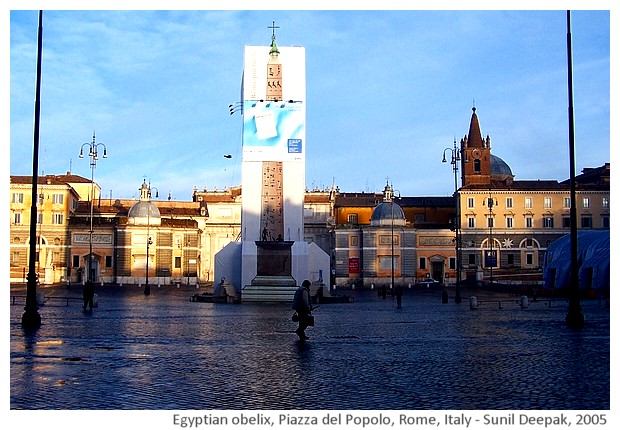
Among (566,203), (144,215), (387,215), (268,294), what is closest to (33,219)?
(268,294)

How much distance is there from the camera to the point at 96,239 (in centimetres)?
8369

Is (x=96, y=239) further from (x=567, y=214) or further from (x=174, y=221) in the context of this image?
(x=567, y=214)

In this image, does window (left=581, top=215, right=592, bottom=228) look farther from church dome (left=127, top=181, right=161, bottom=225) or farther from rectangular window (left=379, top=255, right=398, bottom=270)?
church dome (left=127, top=181, right=161, bottom=225)

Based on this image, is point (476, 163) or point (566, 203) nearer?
point (566, 203)

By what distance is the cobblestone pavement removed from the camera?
33.0 ft

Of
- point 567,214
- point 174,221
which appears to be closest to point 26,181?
point 174,221

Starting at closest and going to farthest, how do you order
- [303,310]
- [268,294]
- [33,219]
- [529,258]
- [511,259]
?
1. [303,310]
2. [33,219]
3. [268,294]
4. [511,259]
5. [529,258]

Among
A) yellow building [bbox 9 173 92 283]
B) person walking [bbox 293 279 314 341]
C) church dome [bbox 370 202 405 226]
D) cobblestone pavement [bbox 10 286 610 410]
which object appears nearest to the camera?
cobblestone pavement [bbox 10 286 610 410]

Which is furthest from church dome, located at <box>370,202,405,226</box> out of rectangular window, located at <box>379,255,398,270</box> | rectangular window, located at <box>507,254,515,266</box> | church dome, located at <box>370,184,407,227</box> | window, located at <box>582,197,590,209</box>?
window, located at <box>582,197,590,209</box>

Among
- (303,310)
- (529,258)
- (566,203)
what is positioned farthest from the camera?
(566,203)

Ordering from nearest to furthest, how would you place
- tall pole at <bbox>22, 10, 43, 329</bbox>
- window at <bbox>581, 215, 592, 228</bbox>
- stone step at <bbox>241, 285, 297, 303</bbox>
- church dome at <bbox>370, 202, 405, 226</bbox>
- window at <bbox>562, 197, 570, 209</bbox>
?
tall pole at <bbox>22, 10, 43, 329</bbox> < stone step at <bbox>241, 285, 297, 303</bbox> < window at <bbox>581, 215, 592, 228</bbox> < window at <bbox>562, 197, 570, 209</bbox> < church dome at <bbox>370, 202, 405, 226</bbox>

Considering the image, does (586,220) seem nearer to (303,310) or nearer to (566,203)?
(566,203)

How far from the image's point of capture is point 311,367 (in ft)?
43.7
